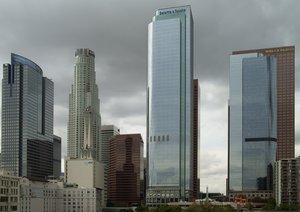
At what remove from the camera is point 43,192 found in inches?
6919

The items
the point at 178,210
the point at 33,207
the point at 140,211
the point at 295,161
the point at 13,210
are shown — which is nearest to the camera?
the point at 13,210

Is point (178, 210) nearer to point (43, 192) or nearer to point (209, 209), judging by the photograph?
point (209, 209)

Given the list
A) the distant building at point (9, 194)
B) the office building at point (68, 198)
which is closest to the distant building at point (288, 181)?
the office building at point (68, 198)

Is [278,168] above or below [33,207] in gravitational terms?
above

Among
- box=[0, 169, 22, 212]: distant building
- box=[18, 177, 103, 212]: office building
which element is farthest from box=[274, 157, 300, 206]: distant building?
box=[0, 169, 22, 212]: distant building

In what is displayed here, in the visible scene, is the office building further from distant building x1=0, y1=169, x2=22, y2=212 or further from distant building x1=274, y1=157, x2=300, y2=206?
distant building x1=0, y1=169, x2=22, y2=212

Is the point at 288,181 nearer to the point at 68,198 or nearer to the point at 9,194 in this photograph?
the point at 68,198

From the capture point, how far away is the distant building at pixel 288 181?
183375 millimetres

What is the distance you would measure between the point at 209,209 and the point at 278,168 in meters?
68.1

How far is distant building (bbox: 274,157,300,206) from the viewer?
183 metres

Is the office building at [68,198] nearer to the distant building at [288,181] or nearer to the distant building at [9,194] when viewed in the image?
the distant building at [288,181]

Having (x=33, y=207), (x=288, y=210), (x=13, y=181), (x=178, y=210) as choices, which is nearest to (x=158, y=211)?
(x=178, y=210)

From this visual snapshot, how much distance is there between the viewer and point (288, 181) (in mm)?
188750

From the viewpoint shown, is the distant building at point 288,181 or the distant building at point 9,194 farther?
the distant building at point 288,181
